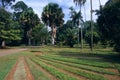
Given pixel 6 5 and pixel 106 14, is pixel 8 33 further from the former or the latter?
pixel 106 14

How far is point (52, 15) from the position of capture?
82.3m

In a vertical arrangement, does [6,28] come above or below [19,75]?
above

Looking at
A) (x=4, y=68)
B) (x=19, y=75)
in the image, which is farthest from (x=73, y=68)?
(x=4, y=68)

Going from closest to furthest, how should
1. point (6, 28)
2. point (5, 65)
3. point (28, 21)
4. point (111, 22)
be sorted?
point (5, 65) < point (111, 22) < point (6, 28) < point (28, 21)

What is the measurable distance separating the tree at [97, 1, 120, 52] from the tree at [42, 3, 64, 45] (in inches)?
1871

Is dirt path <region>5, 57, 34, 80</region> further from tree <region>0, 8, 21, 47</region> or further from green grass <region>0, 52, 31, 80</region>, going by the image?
tree <region>0, 8, 21, 47</region>

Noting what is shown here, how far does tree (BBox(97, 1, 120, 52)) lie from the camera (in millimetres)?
28812

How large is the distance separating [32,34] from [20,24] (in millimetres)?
5716

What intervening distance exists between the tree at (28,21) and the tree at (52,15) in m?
5.10

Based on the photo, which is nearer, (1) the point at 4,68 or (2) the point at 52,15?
(1) the point at 4,68

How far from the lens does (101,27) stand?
3497 centimetres

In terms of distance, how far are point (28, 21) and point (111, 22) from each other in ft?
189

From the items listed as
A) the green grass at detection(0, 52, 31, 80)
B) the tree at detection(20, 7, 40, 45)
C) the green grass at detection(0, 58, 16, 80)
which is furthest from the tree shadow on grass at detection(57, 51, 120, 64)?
the tree at detection(20, 7, 40, 45)

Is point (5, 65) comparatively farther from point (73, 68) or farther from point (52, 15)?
point (52, 15)
